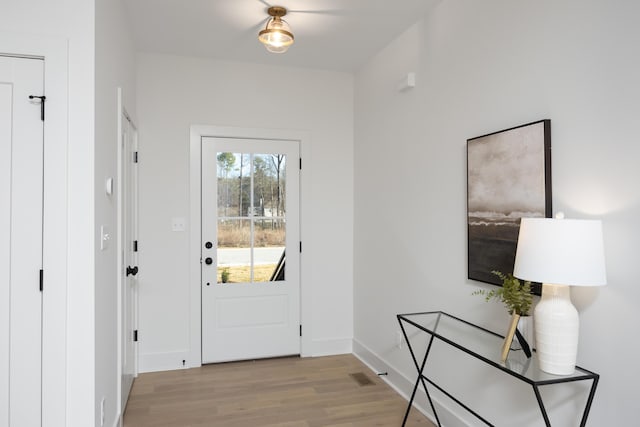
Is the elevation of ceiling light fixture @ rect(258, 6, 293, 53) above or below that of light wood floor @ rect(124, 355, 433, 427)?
above

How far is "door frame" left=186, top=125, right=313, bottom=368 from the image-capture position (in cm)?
362

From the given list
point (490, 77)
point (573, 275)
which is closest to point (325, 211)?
point (490, 77)

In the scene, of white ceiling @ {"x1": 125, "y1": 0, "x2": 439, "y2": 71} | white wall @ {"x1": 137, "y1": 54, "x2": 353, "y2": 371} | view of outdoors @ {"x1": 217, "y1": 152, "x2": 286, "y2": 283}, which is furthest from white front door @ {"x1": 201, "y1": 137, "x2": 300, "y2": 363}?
white ceiling @ {"x1": 125, "y1": 0, "x2": 439, "y2": 71}

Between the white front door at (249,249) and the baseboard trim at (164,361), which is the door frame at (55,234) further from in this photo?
the white front door at (249,249)

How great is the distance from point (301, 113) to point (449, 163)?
1.84m

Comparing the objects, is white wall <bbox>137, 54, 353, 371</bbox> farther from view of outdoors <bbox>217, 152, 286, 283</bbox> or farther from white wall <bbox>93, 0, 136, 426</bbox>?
white wall <bbox>93, 0, 136, 426</bbox>

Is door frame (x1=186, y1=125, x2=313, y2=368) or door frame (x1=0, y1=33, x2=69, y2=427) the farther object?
door frame (x1=186, y1=125, x2=313, y2=368)

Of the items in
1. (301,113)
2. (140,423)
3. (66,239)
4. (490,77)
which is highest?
(301,113)

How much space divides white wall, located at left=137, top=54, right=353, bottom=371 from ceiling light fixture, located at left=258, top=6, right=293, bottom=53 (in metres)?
1.07

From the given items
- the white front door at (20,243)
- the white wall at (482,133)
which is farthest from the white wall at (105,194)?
the white wall at (482,133)

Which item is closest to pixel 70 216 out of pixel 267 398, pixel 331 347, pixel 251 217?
pixel 267 398

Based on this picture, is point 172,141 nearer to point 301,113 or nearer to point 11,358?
point 301,113

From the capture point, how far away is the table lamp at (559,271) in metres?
1.44

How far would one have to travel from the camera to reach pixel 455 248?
252 centimetres
